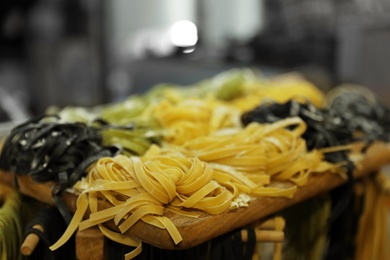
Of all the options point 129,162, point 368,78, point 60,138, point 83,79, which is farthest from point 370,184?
point 83,79

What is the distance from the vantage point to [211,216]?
1.14m

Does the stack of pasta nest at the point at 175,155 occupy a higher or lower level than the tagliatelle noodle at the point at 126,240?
higher

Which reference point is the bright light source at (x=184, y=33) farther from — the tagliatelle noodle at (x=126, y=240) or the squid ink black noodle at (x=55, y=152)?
the tagliatelle noodle at (x=126, y=240)

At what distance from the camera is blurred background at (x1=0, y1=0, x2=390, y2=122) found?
3.25 meters

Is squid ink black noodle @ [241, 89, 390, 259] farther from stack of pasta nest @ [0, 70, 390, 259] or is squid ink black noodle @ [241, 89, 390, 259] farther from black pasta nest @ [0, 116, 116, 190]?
black pasta nest @ [0, 116, 116, 190]

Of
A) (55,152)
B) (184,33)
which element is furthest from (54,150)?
(184,33)

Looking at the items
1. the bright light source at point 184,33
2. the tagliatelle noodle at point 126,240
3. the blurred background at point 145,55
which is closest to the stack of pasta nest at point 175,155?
the tagliatelle noodle at point 126,240

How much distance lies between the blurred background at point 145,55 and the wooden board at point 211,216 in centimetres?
130

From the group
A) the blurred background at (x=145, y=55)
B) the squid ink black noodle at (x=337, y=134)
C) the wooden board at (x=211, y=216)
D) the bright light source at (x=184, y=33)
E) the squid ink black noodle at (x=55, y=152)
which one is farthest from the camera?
the bright light source at (x=184, y=33)

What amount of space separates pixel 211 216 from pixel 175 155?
0.20 metres

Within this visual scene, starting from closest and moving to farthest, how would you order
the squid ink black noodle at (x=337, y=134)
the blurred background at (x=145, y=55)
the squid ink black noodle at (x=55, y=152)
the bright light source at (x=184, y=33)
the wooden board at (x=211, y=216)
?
1. the wooden board at (x=211, y=216)
2. the squid ink black noodle at (x=55, y=152)
3. the squid ink black noodle at (x=337, y=134)
4. the blurred background at (x=145, y=55)
5. the bright light source at (x=184, y=33)

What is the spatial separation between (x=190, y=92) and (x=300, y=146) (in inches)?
28.3

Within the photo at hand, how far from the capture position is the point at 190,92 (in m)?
2.04

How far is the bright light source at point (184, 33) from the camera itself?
5.13 m
